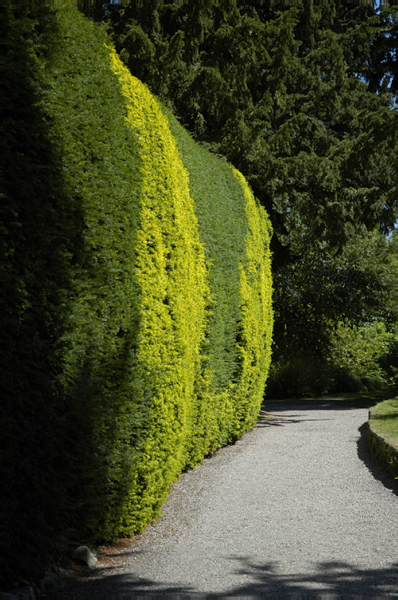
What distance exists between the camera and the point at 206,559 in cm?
405

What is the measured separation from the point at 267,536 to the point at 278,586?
1087 millimetres

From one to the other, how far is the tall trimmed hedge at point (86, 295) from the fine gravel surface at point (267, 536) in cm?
39

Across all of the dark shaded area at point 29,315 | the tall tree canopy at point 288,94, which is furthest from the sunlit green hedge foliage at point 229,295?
the dark shaded area at point 29,315

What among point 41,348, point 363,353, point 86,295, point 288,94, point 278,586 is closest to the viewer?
point 41,348

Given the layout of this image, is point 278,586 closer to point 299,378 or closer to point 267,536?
point 267,536

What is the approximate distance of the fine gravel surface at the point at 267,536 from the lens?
139 inches

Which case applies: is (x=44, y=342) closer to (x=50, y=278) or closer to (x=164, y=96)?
(x=50, y=278)

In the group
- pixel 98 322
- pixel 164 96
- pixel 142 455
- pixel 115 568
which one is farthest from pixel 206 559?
pixel 164 96

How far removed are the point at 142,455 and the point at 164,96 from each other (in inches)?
326

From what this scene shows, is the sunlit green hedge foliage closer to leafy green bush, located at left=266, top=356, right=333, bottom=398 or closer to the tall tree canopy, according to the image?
the tall tree canopy

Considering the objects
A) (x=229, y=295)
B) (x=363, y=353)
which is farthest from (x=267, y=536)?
(x=363, y=353)

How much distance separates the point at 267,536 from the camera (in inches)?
181

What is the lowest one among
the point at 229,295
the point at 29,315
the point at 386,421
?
the point at 386,421

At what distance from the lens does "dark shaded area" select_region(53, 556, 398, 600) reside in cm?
339
